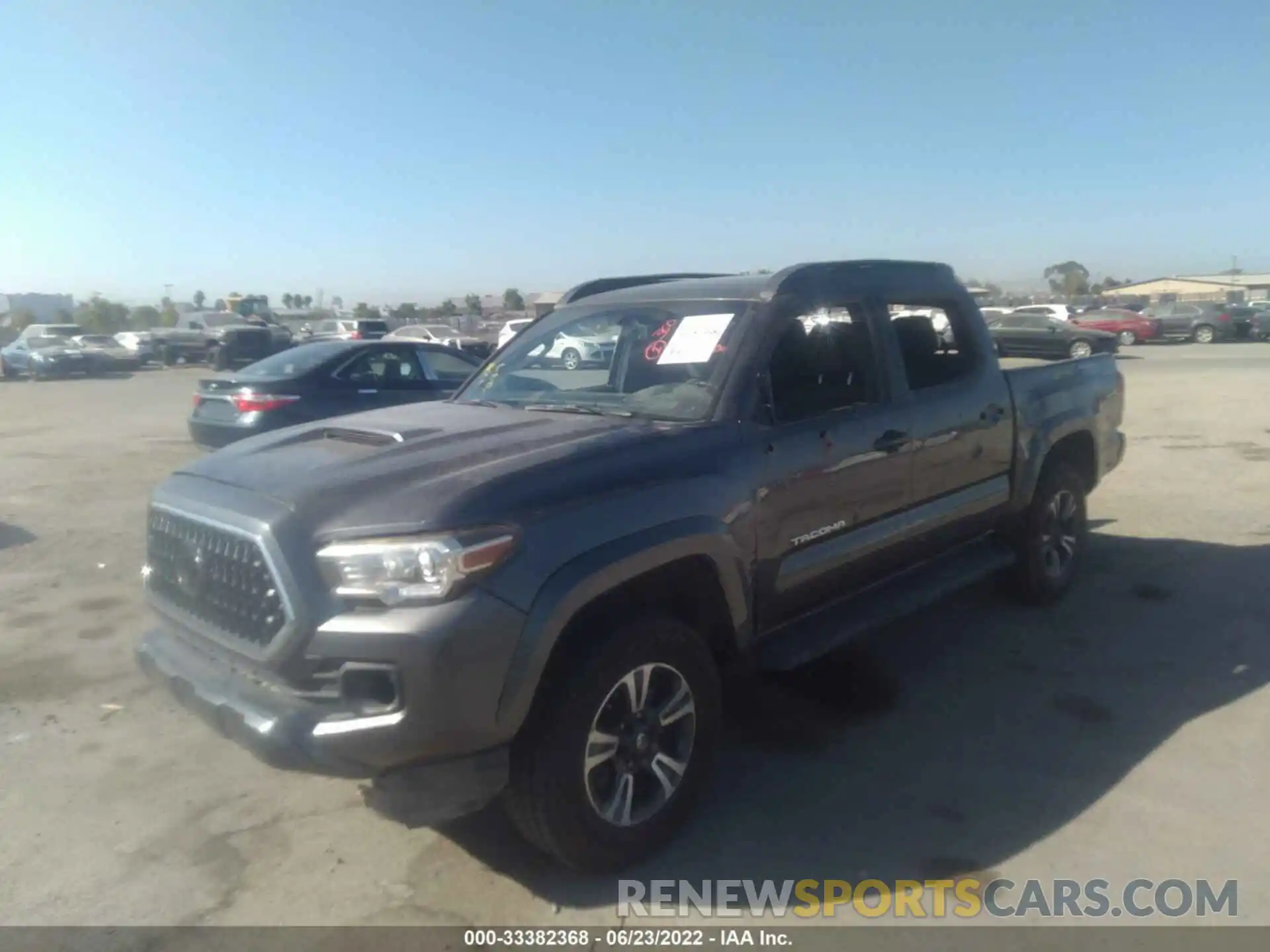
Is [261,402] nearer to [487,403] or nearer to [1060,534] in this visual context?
[487,403]

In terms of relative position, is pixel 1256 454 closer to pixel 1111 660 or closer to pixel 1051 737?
pixel 1111 660

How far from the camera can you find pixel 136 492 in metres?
10.3

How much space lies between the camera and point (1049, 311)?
115 feet

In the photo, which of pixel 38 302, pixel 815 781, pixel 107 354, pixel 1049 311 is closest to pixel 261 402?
pixel 815 781

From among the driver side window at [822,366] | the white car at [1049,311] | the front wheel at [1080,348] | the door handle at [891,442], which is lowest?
the front wheel at [1080,348]

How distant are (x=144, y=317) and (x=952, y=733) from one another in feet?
262

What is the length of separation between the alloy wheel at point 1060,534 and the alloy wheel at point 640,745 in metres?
3.28

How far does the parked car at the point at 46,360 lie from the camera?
31.4m

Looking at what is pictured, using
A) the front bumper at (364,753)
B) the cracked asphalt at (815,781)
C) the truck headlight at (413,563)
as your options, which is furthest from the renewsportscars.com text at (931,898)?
the truck headlight at (413,563)

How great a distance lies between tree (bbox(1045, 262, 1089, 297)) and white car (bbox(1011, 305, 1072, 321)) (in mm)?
60753

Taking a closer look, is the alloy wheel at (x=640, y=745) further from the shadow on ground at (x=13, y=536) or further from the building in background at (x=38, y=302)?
the building in background at (x=38, y=302)

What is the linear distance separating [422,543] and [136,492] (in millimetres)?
8511

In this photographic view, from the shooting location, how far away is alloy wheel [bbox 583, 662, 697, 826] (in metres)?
3.40

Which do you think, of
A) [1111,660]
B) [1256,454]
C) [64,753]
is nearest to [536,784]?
[64,753]
